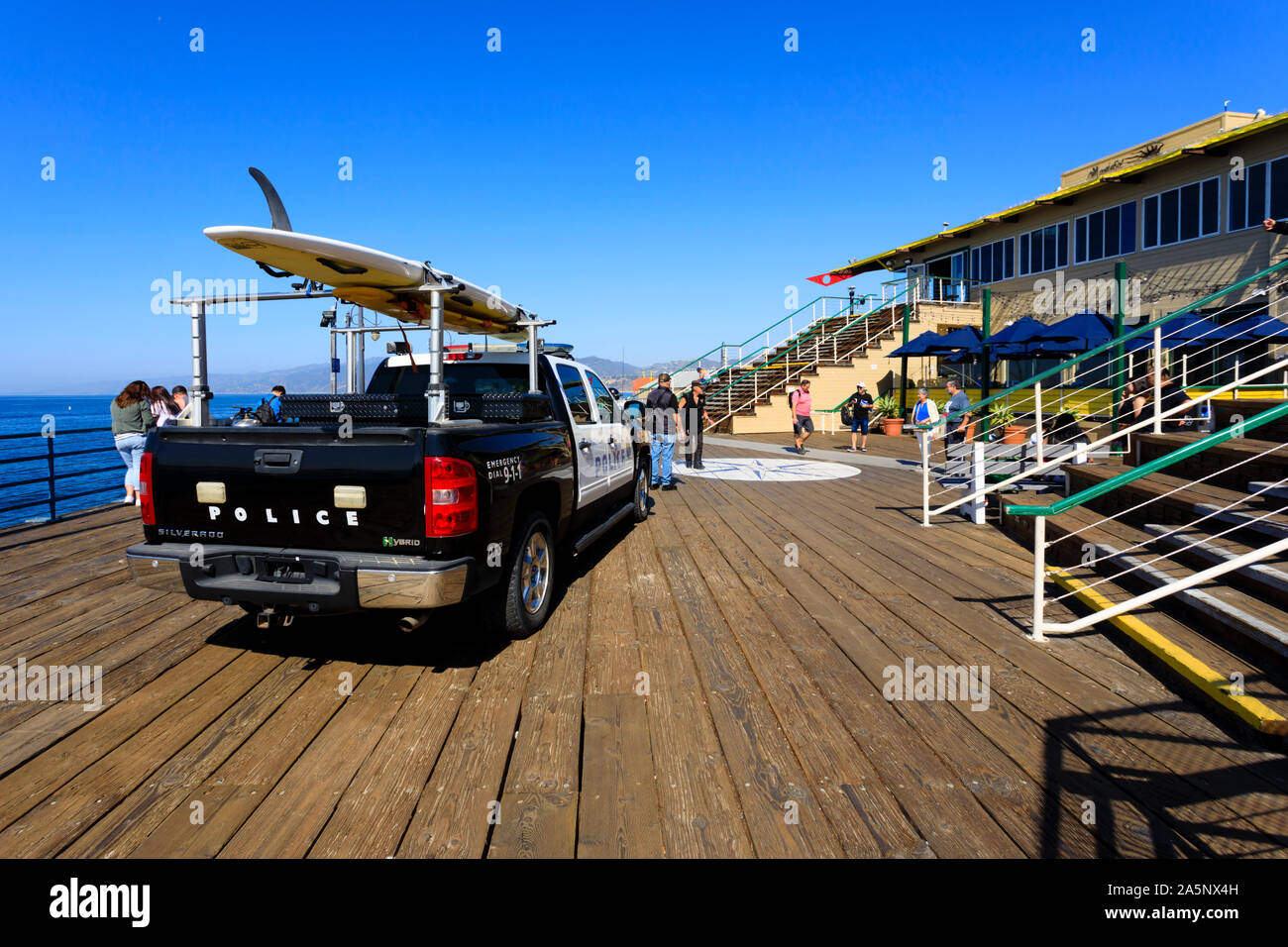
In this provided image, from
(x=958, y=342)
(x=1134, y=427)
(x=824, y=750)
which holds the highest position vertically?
(x=958, y=342)

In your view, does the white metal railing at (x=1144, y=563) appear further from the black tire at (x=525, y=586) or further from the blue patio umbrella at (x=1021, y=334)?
the blue patio umbrella at (x=1021, y=334)

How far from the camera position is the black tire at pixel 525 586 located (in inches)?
171

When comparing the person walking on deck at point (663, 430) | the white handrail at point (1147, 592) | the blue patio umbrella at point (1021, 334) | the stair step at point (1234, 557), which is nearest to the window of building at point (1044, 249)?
the blue patio umbrella at point (1021, 334)

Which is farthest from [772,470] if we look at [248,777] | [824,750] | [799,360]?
[799,360]

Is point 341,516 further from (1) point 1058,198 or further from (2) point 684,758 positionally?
(1) point 1058,198

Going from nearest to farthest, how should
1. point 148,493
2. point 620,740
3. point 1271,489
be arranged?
point 620,740 → point 148,493 → point 1271,489

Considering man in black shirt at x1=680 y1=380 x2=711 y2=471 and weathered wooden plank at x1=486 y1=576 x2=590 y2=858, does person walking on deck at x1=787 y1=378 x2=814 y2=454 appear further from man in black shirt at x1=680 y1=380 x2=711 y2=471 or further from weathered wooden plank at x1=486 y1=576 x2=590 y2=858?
weathered wooden plank at x1=486 y1=576 x2=590 y2=858

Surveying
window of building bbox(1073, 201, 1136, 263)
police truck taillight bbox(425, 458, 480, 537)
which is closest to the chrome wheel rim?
police truck taillight bbox(425, 458, 480, 537)

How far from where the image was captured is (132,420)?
30.6 feet

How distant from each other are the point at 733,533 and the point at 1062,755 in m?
5.10

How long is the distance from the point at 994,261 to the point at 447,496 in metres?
28.3
